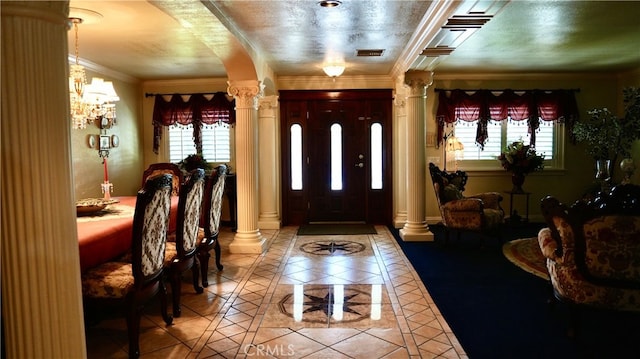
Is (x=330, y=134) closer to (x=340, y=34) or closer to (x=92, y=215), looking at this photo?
(x=340, y=34)

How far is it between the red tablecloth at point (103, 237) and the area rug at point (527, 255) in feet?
12.1

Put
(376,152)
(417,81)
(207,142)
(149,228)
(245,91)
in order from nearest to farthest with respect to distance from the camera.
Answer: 1. (149,228)
2. (245,91)
3. (417,81)
4. (376,152)
5. (207,142)

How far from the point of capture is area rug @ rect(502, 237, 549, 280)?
464cm

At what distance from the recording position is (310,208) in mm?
7691

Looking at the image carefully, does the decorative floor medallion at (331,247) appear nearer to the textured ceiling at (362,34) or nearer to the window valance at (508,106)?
the textured ceiling at (362,34)

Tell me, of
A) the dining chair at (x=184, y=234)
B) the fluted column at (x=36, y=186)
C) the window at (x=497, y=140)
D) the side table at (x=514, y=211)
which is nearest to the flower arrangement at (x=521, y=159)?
the side table at (x=514, y=211)

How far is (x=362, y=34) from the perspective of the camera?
180 inches

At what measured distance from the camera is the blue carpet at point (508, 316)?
2.85m

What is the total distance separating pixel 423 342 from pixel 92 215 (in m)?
2.74

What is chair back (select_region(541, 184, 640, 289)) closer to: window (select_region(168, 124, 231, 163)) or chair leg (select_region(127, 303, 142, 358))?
chair leg (select_region(127, 303, 142, 358))

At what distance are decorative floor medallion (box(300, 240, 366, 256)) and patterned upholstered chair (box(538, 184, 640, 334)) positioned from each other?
9.60 ft

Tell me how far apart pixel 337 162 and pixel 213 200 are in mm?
3573

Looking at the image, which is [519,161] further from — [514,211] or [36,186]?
[36,186]

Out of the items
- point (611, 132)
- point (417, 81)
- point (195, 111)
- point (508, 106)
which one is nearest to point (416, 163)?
point (417, 81)
